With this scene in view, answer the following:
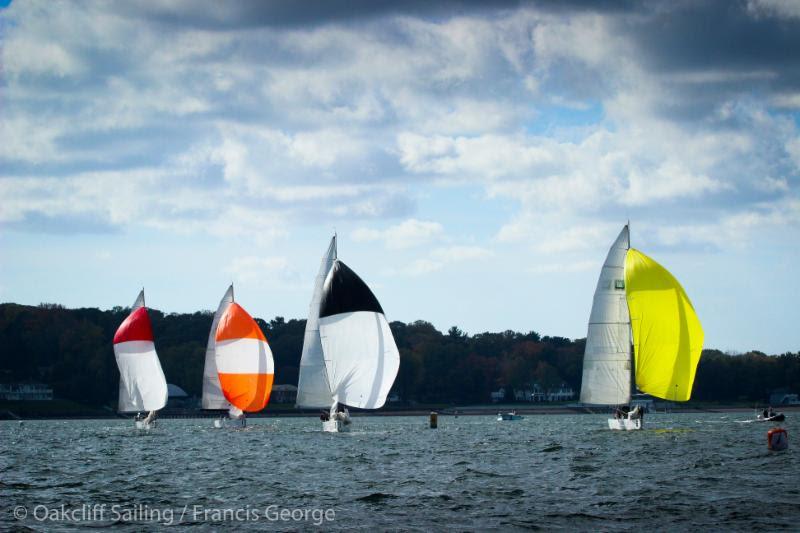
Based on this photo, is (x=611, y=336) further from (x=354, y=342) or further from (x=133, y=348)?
(x=133, y=348)

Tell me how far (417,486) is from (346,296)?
30.9 m

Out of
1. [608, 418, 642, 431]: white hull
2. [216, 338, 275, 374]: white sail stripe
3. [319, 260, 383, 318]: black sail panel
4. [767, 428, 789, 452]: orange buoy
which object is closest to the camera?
[767, 428, 789, 452]: orange buoy

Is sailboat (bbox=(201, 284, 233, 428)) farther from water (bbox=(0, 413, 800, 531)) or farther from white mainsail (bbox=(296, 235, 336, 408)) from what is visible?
water (bbox=(0, 413, 800, 531))

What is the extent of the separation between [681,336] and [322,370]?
24.0 metres

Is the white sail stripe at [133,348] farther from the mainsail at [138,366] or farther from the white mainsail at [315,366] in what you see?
the white mainsail at [315,366]

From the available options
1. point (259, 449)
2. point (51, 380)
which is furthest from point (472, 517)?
point (51, 380)

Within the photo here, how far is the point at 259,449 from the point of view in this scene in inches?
2527

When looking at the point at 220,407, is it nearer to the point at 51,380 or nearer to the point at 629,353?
the point at 629,353

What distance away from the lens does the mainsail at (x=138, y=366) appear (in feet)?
292

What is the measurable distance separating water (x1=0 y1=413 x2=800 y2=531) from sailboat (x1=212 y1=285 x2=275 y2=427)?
18348mm

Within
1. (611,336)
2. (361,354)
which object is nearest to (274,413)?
(361,354)

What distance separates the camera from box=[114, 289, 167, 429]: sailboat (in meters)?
89.1

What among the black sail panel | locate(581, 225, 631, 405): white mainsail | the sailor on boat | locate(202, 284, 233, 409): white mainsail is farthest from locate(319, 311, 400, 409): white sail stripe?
the sailor on boat

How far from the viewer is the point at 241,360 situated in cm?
8288
